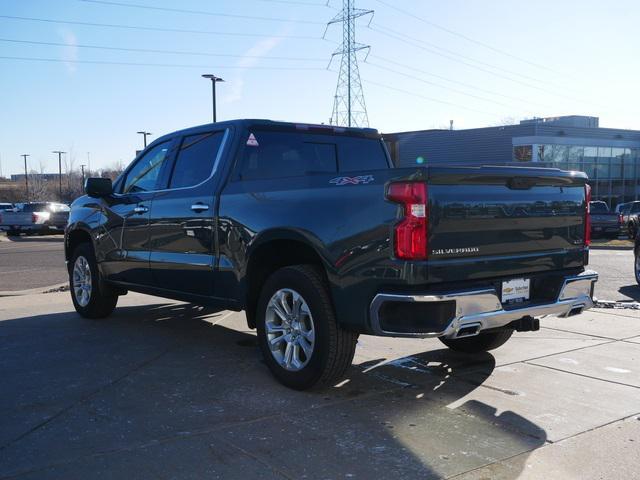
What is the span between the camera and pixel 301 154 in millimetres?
5684

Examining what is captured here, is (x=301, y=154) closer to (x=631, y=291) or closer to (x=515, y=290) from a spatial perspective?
(x=515, y=290)

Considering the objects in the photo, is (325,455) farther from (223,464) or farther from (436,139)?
(436,139)

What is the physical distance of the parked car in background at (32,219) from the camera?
29688 mm

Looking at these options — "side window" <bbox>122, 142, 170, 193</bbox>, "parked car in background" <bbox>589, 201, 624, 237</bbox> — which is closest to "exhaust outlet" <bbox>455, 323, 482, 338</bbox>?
"side window" <bbox>122, 142, 170, 193</bbox>

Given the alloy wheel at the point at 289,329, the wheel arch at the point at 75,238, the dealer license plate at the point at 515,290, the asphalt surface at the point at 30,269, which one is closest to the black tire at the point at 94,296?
the wheel arch at the point at 75,238

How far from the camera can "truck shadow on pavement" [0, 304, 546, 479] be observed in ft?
11.2

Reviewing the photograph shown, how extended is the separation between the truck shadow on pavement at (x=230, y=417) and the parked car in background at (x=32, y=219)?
2575cm

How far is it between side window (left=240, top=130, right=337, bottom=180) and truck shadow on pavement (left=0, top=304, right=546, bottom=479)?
1.64 meters

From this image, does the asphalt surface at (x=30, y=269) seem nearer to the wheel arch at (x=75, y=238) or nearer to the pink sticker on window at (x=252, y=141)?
the wheel arch at (x=75, y=238)

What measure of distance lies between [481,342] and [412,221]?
86.4 inches

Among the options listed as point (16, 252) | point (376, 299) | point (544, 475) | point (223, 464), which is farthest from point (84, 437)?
point (16, 252)

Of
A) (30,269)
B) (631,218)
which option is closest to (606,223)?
(631,218)

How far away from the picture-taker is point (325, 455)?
11.5 ft

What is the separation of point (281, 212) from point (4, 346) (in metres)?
3.33
